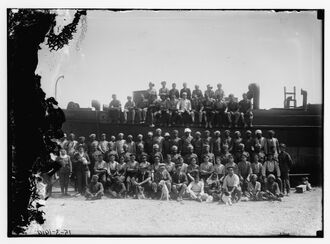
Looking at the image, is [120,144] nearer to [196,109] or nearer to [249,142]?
[196,109]

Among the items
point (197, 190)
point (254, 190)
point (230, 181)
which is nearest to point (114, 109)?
point (197, 190)

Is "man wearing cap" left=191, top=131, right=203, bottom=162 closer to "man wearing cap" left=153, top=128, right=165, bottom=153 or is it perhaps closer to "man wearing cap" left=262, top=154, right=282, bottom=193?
"man wearing cap" left=153, top=128, right=165, bottom=153

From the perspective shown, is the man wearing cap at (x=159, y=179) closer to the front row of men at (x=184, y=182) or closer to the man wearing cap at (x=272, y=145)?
the front row of men at (x=184, y=182)

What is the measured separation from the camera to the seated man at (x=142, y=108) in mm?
7195

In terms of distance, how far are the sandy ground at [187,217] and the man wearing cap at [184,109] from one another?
1302 millimetres

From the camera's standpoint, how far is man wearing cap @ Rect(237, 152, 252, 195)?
718cm

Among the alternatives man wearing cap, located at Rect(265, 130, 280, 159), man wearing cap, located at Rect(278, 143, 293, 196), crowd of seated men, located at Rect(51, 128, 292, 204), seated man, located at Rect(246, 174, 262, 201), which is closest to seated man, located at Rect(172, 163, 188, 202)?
crowd of seated men, located at Rect(51, 128, 292, 204)

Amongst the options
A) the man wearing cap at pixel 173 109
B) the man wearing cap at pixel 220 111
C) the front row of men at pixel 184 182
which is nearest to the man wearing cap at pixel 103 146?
the front row of men at pixel 184 182

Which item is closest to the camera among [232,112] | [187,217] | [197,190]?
[187,217]

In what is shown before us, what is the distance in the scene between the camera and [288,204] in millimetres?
7121

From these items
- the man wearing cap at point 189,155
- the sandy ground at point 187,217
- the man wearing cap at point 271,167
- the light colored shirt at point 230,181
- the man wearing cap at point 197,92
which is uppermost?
the man wearing cap at point 197,92

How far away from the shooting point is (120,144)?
7355mm

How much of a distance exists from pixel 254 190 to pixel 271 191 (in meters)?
0.26
